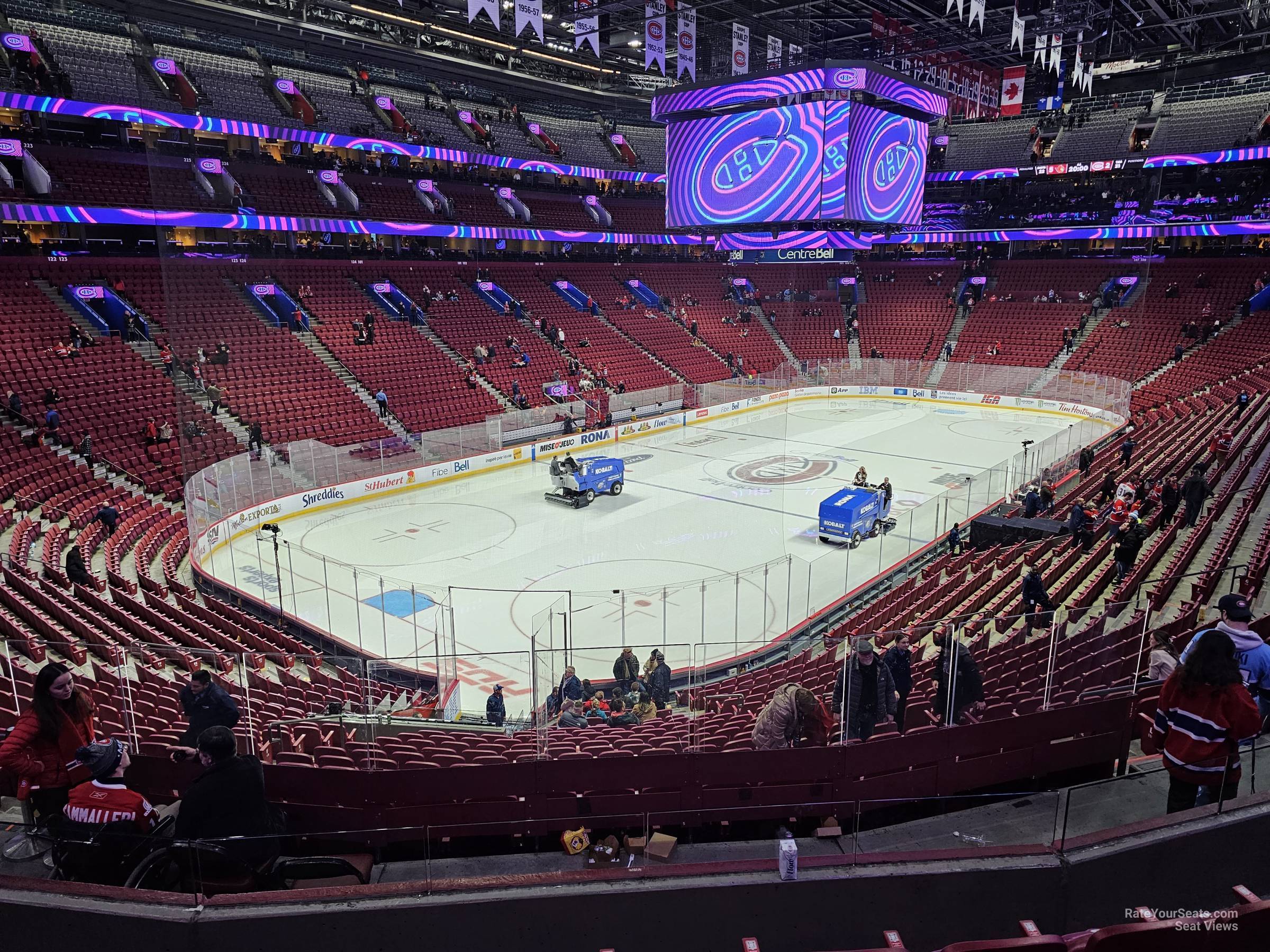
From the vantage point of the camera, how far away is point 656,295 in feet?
127

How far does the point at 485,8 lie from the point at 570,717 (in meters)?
14.2

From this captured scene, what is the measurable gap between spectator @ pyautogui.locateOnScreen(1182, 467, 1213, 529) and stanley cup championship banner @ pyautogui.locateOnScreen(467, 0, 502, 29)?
15.4 meters

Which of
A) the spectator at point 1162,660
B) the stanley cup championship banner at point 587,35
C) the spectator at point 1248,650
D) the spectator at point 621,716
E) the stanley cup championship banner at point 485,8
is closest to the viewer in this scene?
the spectator at point 1248,650

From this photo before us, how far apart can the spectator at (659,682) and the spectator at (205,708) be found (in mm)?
4637

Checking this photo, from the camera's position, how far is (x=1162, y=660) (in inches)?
268

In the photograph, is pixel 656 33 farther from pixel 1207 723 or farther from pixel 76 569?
pixel 1207 723

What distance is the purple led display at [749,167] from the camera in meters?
16.0

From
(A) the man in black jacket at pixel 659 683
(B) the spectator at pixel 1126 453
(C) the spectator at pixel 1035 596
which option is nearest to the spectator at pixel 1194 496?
(C) the spectator at pixel 1035 596

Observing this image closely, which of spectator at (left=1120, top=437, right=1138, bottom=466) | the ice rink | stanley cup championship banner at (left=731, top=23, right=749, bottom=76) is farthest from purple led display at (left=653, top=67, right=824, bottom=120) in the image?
spectator at (left=1120, top=437, right=1138, bottom=466)

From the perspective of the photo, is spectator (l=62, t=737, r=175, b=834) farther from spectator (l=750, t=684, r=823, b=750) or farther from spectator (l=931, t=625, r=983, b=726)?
spectator (l=931, t=625, r=983, b=726)

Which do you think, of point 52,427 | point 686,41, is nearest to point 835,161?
point 686,41

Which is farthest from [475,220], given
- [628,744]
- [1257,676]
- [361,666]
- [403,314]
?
[1257,676]

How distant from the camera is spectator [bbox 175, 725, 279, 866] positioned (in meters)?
4.58

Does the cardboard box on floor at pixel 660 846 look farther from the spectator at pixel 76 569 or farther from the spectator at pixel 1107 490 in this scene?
the spectator at pixel 1107 490
